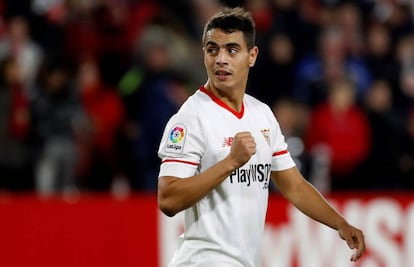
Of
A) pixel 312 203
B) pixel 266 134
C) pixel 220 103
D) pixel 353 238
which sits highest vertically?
pixel 220 103

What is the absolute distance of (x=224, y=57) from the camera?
472 cm

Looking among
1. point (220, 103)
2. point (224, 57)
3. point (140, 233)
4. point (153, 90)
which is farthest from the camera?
point (153, 90)

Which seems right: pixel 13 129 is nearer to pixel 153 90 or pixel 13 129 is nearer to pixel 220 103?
pixel 153 90

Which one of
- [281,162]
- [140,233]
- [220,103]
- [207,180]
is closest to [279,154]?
[281,162]

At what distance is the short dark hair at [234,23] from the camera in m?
4.76

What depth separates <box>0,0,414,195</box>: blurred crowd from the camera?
9.91 m

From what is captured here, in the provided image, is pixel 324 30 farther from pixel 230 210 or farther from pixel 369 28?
pixel 230 210

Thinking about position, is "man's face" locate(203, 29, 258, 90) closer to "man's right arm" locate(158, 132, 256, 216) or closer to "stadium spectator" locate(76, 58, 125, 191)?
"man's right arm" locate(158, 132, 256, 216)

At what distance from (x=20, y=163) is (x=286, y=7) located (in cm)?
339

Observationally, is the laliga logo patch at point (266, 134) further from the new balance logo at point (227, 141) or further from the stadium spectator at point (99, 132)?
the stadium spectator at point (99, 132)

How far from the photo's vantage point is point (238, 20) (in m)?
4.79

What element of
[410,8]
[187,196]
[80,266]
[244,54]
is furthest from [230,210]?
[410,8]

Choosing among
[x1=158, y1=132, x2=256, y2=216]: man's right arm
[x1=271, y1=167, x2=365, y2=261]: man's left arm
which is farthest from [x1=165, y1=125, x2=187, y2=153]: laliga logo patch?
[x1=271, y1=167, x2=365, y2=261]: man's left arm

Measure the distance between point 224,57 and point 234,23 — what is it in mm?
171
